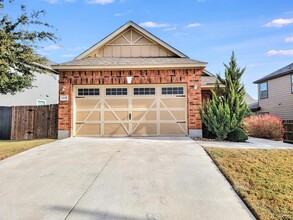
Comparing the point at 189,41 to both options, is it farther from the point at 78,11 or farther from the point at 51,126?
the point at 51,126

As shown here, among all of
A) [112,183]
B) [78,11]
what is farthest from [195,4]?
[112,183]

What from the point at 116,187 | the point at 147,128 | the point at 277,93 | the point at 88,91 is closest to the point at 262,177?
the point at 116,187

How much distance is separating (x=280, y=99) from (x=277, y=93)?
0.68 m

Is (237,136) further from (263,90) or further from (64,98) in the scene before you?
(263,90)

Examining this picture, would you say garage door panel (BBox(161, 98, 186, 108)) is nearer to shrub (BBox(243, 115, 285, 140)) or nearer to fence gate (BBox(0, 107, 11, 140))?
shrub (BBox(243, 115, 285, 140))

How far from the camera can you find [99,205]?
12.2ft

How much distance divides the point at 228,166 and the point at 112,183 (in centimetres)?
292

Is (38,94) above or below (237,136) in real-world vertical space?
above

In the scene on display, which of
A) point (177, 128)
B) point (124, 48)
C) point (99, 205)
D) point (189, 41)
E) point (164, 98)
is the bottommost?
point (99, 205)

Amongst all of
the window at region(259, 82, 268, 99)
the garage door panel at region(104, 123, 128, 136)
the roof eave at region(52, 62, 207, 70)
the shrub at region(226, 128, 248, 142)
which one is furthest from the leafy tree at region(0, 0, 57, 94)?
the window at region(259, 82, 268, 99)

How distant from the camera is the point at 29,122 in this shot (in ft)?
38.4

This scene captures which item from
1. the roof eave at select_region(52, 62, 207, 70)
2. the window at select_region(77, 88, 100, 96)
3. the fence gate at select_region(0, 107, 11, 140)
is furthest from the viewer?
the fence gate at select_region(0, 107, 11, 140)

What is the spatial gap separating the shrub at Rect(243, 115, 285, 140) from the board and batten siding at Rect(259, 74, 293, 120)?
21.8ft

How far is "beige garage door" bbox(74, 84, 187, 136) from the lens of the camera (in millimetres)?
10844
